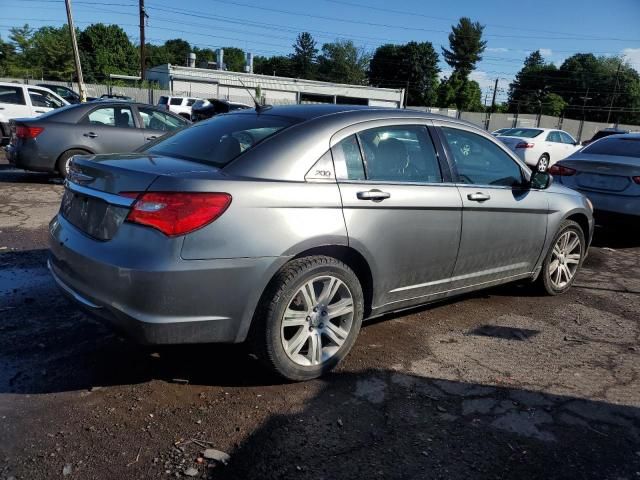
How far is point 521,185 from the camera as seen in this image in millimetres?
4500

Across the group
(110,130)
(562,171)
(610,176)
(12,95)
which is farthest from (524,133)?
(12,95)

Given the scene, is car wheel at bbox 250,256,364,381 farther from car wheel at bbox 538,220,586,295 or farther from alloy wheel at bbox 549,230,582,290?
alloy wheel at bbox 549,230,582,290

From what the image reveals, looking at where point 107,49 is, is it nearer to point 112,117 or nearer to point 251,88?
point 251,88

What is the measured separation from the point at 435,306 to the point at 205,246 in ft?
8.54

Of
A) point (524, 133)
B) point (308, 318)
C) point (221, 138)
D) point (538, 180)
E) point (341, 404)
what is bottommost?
point (341, 404)

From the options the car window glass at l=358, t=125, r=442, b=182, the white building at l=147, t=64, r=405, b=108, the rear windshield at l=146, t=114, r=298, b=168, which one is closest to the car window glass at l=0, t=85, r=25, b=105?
the rear windshield at l=146, t=114, r=298, b=168

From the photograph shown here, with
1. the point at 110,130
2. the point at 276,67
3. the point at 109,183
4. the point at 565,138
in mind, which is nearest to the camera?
the point at 109,183

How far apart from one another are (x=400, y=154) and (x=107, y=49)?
331 ft

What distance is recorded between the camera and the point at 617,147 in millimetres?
7715

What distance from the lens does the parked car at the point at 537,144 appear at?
17.8 m

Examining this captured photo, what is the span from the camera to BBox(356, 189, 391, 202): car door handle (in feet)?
10.9

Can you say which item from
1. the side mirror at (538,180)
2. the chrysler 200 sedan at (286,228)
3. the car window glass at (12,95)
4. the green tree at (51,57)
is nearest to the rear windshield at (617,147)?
the side mirror at (538,180)

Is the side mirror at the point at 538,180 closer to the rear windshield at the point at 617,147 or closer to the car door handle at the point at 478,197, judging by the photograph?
the car door handle at the point at 478,197

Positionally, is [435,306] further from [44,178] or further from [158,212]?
[44,178]
